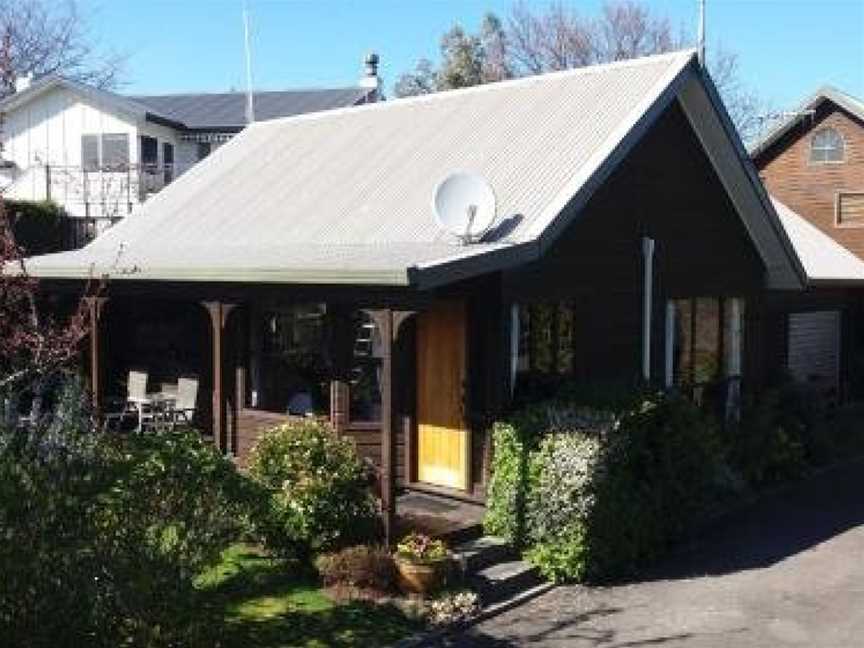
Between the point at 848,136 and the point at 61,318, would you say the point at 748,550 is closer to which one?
the point at 61,318

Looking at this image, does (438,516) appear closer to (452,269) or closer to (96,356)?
(452,269)

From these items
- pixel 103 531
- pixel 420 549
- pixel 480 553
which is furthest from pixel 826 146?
pixel 103 531

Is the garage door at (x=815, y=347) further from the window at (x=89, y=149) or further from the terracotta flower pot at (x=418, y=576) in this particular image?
the window at (x=89, y=149)

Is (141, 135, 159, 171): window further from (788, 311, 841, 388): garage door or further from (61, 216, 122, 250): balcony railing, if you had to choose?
(788, 311, 841, 388): garage door

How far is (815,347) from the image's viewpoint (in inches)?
872

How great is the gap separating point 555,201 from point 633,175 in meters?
2.38

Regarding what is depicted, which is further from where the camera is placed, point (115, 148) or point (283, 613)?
point (115, 148)

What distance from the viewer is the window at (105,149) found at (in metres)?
39.0

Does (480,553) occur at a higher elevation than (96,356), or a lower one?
lower

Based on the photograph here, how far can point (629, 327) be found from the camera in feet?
48.5

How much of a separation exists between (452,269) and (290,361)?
5028 mm

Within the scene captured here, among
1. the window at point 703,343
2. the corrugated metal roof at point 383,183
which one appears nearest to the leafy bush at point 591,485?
the corrugated metal roof at point 383,183

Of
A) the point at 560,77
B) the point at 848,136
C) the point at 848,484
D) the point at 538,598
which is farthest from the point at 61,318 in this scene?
the point at 848,136

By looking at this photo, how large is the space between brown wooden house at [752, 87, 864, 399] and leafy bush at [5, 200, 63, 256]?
16.7 meters
